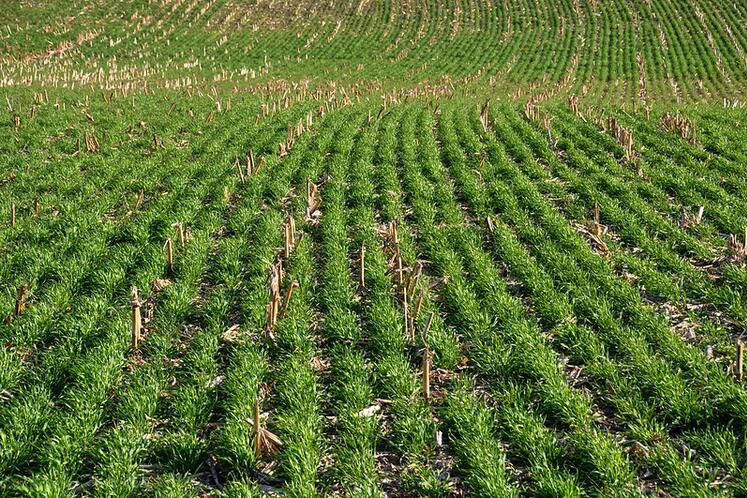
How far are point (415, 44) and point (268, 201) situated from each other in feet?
115

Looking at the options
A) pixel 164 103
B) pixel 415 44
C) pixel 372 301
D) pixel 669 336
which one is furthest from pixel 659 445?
pixel 415 44

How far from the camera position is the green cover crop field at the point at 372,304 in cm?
371

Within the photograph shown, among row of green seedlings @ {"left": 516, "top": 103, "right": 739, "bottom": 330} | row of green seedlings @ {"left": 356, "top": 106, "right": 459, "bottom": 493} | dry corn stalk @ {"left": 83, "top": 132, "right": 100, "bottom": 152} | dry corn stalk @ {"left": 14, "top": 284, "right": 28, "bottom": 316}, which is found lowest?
row of green seedlings @ {"left": 356, "top": 106, "right": 459, "bottom": 493}

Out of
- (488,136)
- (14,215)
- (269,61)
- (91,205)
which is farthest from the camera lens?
(269,61)

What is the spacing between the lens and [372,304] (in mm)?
5930

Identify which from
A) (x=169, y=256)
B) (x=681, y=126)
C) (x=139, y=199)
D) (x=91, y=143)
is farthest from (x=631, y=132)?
(x=91, y=143)

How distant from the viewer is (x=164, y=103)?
59.7 feet

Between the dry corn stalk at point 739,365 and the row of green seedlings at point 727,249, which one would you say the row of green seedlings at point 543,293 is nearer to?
the dry corn stalk at point 739,365

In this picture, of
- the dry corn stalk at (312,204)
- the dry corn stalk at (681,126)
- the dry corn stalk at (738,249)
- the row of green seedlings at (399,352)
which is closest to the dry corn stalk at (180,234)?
the dry corn stalk at (312,204)

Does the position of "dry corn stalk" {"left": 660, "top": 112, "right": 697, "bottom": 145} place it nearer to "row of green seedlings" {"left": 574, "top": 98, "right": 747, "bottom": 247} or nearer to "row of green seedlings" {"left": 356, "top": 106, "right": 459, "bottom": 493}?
"row of green seedlings" {"left": 574, "top": 98, "right": 747, "bottom": 247}

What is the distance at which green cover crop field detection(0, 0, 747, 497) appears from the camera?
146 inches

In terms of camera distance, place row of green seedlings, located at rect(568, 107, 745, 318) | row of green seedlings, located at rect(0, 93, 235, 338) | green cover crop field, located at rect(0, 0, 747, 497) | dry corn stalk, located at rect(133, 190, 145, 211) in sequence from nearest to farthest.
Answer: green cover crop field, located at rect(0, 0, 747, 497) → row of green seedlings, located at rect(568, 107, 745, 318) → row of green seedlings, located at rect(0, 93, 235, 338) → dry corn stalk, located at rect(133, 190, 145, 211)

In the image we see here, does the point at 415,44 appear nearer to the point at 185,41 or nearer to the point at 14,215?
the point at 185,41

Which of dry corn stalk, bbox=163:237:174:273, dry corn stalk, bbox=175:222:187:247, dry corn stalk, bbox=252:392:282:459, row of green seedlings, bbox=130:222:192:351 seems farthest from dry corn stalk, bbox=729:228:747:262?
dry corn stalk, bbox=175:222:187:247
